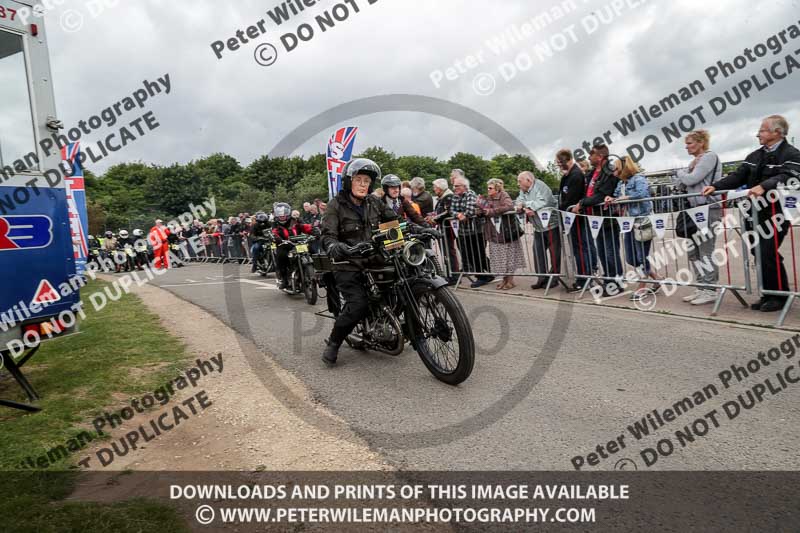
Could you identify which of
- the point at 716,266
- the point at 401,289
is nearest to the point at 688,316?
the point at 716,266

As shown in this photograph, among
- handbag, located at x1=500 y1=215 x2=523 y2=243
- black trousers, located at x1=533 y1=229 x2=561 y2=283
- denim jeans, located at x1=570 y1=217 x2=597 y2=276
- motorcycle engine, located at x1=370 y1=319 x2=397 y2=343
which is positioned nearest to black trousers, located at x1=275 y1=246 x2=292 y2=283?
handbag, located at x1=500 y1=215 x2=523 y2=243

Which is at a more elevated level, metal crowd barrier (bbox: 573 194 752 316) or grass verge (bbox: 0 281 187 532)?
metal crowd barrier (bbox: 573 194 752 316)

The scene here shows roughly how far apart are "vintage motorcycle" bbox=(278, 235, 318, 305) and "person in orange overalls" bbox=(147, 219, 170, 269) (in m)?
15.8

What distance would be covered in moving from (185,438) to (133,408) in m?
0.96

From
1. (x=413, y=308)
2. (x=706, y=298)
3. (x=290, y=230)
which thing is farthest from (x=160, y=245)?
(x=706, y=298)

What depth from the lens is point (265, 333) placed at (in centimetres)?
680

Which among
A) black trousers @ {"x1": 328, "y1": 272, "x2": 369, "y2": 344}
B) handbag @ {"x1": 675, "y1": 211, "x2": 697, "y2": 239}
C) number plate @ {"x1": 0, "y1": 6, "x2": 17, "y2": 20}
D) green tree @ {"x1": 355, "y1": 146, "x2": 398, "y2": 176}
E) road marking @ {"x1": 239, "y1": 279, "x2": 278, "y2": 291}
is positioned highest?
green tree @ {"x1": 355, "y1": 146, "x2": 398, "y2": 176}

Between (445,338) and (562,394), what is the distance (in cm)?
103

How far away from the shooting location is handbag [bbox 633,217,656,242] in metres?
7.10

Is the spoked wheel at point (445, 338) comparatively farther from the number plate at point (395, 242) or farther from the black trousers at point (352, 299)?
the black trousers at point (352, 299)

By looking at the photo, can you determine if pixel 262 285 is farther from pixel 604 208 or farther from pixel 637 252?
pixel 637 252

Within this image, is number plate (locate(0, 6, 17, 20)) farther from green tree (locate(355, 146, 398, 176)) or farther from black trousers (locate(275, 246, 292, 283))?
green tree (locate(355, 146, 398, 176))

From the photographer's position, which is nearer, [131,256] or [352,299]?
[352,299]

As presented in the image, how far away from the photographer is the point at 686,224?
22.4 ft
